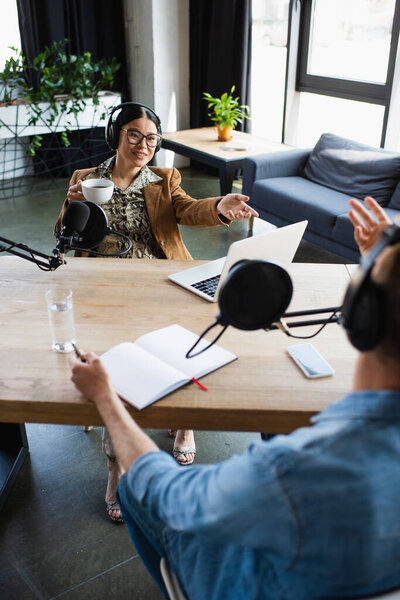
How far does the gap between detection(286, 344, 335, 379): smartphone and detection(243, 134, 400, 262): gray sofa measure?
2195mm

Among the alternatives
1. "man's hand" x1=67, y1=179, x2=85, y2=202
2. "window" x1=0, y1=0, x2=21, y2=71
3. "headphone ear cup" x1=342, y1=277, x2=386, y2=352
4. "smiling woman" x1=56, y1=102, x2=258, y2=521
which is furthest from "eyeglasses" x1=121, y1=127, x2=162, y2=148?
"window" x1=0, y1=0, x2=21, y2=71

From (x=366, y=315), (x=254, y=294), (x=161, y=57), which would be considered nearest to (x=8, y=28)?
(x=161, y=57)

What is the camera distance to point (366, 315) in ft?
2.30

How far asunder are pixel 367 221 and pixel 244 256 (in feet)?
1.14

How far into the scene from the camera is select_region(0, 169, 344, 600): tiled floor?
5.23ft

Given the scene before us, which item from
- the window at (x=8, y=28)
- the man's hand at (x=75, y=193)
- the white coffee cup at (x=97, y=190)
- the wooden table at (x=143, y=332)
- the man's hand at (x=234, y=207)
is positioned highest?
the window at (x=8, y=28)

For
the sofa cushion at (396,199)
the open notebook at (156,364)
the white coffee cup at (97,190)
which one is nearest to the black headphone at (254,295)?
the open notebook at (156,364)

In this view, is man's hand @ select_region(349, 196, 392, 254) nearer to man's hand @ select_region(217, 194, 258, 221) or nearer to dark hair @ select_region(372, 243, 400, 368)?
man's hand @ select_region(217, 194, 258, 221)

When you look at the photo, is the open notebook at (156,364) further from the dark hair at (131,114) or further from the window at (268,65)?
the window at (268,65)

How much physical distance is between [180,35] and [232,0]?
2.48ft

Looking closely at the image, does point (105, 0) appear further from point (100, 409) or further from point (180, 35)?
point (100, 409)

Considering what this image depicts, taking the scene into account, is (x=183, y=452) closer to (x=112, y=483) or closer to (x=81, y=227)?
(x=112, y=483)

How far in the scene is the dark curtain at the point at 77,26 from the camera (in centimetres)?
536

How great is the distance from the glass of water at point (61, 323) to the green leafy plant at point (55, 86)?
4.02m
